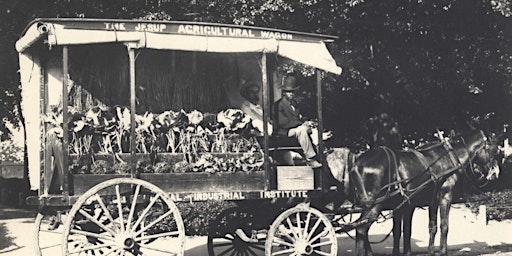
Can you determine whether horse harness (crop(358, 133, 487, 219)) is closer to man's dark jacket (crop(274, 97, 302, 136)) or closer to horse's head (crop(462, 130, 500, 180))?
horse's head (crop(462, 130, 500, 180))

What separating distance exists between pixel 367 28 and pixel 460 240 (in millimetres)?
6255

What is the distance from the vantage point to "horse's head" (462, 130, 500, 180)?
12.9 meters

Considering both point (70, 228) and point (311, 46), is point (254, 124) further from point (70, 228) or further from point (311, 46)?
point (70, 228)

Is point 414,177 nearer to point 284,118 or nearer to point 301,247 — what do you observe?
point 284,118

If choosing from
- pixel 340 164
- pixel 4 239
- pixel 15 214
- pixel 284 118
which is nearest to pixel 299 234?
pixel 284 118

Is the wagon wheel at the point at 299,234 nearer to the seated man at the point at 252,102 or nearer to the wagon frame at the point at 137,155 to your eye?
the wagon frame at the point at 137,155

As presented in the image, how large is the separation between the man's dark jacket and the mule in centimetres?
147

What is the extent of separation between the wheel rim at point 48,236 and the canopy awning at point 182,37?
7.59 feet

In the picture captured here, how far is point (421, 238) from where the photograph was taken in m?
17.3

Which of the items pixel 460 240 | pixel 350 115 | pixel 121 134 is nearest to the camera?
pixel 121 134

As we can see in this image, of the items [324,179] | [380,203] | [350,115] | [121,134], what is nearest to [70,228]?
[121,134]

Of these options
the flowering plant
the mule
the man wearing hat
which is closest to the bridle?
the mule

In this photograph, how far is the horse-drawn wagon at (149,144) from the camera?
885cm

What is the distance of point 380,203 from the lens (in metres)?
11.6
